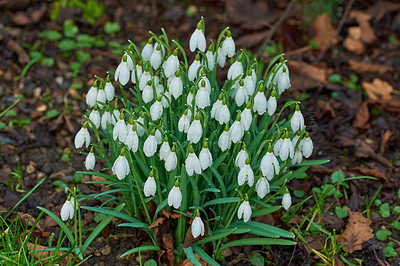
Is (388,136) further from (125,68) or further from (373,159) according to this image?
(125,68)

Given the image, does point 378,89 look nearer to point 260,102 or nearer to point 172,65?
point 260,102

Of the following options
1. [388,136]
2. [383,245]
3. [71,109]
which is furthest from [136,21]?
[383,245]

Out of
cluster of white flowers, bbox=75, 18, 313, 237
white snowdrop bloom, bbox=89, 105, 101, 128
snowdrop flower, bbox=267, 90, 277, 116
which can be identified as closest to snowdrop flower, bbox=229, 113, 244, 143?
cluster of white flowers, bbox=75, 18, 313, 237

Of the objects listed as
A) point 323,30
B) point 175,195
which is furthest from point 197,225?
point 323,30

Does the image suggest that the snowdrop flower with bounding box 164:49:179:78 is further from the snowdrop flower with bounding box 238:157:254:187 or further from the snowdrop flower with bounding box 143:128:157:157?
the snowdrop flower with bounding box 238:157:254:187

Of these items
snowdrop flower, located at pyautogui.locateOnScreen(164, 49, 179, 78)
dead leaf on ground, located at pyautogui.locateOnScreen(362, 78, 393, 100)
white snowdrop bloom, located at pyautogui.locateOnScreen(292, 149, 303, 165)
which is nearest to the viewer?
snowdrop flower, located at pyautogui.locateOnScreen(164, 49, 179, 78)
